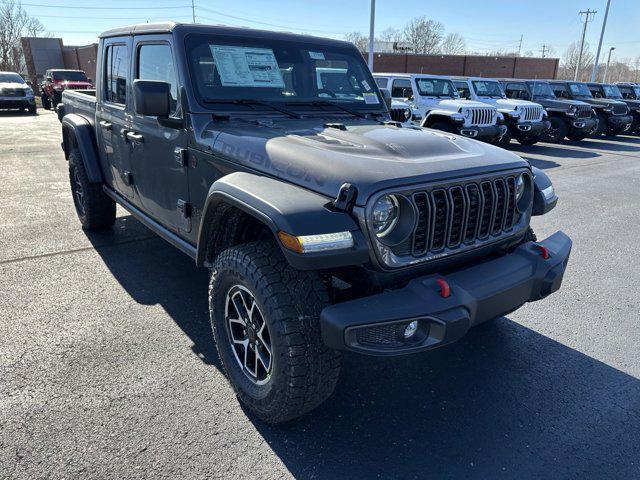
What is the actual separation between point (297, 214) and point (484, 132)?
10.0 m

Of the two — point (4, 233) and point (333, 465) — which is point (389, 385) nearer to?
point (333, 465)

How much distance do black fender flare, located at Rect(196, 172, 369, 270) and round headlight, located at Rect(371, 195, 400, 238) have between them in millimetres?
122

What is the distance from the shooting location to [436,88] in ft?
40.3

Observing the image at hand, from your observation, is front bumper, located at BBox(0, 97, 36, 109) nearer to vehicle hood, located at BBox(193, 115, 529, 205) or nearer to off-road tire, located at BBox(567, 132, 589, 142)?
off-road tire, located at BBox(567, 132, 589, 142)

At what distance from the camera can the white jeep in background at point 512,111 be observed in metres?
12.7

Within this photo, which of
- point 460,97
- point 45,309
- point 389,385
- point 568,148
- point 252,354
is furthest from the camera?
point 568,148

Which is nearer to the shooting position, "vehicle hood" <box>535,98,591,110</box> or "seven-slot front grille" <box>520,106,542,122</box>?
"seven-slot front grille" <box>520,106,542,122</box>

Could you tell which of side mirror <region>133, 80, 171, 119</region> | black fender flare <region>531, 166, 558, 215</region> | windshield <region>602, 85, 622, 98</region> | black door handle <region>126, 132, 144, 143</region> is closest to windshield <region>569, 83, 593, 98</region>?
windshield <region>602, 85, 622, 98</region>

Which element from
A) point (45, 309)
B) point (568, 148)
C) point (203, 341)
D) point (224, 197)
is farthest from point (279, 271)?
point (568, 148)

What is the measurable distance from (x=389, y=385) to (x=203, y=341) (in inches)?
49.7

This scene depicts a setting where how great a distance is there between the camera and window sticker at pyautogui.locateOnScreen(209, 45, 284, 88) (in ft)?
10.4

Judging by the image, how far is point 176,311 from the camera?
3.60 m

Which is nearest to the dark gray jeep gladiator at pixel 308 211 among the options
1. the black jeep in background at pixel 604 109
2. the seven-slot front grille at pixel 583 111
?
the seven-slot front grille at pixel 583 111

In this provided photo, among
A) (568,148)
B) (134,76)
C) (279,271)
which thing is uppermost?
(134,76)
